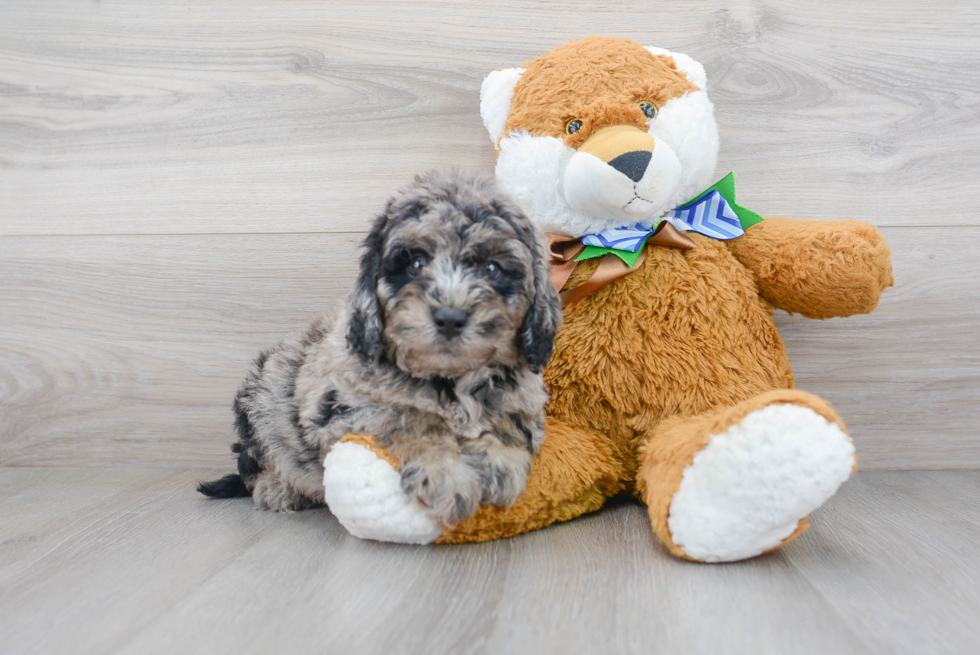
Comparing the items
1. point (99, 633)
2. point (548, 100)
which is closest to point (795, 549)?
point (548, 100)

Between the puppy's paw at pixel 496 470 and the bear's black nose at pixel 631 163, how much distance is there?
2.21 feet

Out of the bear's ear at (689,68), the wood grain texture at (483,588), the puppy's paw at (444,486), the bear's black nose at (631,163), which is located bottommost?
the wood grain texture at (483,588)

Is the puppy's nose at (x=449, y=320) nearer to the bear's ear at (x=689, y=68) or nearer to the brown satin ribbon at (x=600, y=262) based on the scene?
the brown satin ribbon at (x=600, y=262)

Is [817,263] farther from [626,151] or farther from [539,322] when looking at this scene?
[539,322]

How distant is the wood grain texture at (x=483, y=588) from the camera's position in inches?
44.2

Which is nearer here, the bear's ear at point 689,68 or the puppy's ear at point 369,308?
the puppy's ear at point 369,308

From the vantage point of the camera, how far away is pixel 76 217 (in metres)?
2.31

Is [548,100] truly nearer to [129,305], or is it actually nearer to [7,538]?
[129,305]

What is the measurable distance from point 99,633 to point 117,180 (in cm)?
157

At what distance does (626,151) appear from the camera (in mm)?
1629

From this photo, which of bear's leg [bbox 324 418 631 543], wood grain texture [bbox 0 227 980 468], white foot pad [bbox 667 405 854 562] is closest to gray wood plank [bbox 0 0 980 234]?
wood grain texture [bbox 0 227 980 468]

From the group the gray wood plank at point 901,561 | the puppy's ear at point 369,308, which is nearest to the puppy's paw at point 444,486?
the puppy's ear at point 369,308

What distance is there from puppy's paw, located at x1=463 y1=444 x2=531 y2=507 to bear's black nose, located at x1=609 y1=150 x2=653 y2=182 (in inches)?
26.5

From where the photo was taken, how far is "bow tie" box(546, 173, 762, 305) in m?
1.75
